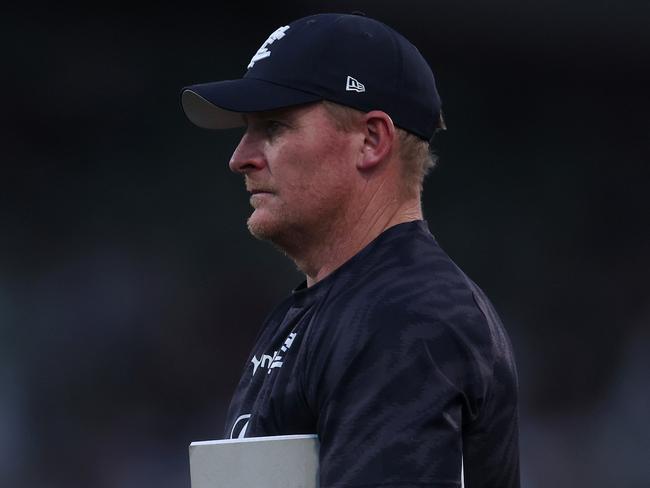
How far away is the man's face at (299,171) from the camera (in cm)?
161

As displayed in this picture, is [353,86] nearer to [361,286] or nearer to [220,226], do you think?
[361,286]

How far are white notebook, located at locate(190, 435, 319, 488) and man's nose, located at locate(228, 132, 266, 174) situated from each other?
Result: 1.41 ft

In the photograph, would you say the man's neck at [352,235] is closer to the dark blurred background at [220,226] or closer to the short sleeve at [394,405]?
the short sleeve at [394,405]

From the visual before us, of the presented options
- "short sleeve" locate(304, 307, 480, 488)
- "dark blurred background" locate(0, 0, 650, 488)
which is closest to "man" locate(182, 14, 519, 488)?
"short sleeve" locate(304, 307, 480, 488)

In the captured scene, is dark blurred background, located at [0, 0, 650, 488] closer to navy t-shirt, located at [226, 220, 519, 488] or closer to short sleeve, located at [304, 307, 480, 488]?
navy t-shirt, located at [226, 220, 519, 488]

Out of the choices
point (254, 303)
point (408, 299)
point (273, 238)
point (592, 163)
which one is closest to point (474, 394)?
point (408, 299)

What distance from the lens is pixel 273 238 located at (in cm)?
166

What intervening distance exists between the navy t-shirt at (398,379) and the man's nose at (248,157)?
0.21m

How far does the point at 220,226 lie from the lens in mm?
4840

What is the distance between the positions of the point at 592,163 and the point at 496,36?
29.3 inches

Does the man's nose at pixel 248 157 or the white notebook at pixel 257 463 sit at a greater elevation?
the man's nose at pixel 248 157

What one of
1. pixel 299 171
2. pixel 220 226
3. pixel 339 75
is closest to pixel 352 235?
pixel 299 171

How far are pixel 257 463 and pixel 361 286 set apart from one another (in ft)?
0.87

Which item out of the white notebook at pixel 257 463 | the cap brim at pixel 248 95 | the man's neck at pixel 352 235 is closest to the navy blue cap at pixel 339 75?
the cap brim at pixel 248 95
